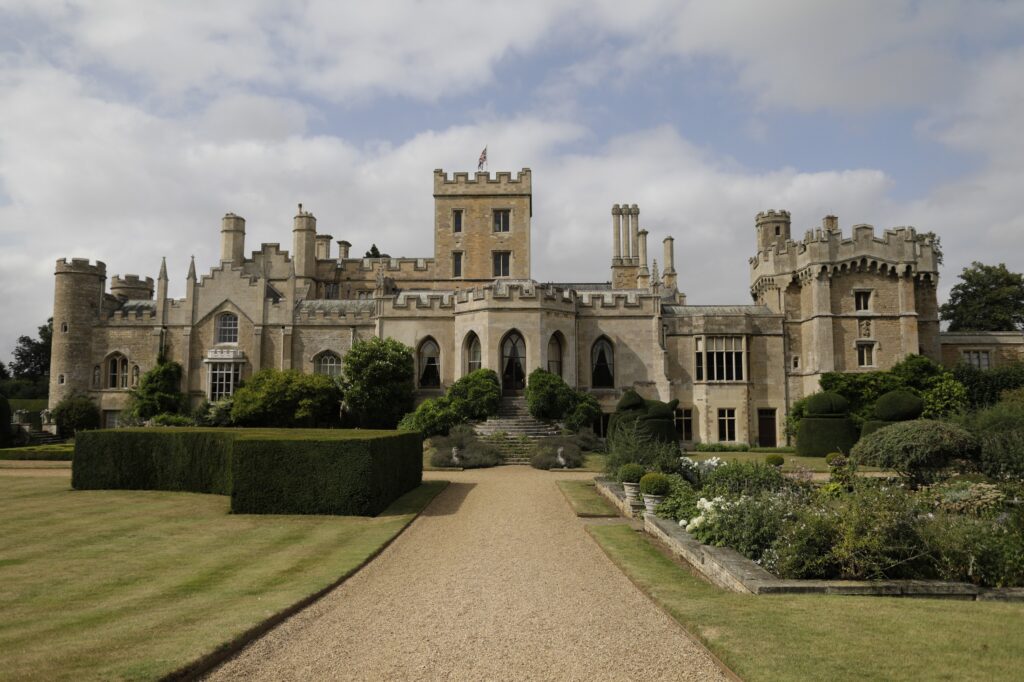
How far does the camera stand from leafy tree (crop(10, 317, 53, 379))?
6512 cm

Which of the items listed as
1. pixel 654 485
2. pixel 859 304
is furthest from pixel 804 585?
pixel 859 304

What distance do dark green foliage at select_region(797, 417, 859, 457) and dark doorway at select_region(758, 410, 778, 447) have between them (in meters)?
5.25

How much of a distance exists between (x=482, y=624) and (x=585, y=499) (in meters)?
9.54

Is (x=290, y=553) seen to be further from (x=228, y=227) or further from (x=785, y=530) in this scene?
(x=228, y=227)

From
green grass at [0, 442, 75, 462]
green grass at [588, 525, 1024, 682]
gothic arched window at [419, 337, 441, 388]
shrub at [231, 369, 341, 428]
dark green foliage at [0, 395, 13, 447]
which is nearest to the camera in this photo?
green grass at [588, 525, 1024, 682]

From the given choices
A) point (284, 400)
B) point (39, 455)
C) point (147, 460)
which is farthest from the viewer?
point (284, 400)

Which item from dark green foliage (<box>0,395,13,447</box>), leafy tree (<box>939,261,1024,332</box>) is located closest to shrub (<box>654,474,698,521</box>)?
dark green foliage (<box>0,395,13,447</box>)

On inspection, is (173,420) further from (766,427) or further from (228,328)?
(766,427)

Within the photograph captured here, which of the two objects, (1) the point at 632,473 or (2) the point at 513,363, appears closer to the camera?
(1) the point at 632,473

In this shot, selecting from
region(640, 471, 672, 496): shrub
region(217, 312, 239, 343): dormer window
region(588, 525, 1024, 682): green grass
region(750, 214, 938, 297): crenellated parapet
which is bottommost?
region(588, 525, 1024, 682): green grass

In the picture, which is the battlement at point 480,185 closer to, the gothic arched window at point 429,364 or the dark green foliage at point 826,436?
the gothic arched window at point 429,364

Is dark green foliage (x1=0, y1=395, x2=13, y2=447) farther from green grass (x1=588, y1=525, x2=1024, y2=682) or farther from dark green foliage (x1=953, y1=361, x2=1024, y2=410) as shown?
dark green foliage (x1=953, y1=361, x2=1024, y2=410)

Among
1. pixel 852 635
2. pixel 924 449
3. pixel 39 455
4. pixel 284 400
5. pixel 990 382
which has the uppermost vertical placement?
pixel 990 382

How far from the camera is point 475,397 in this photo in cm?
3053
